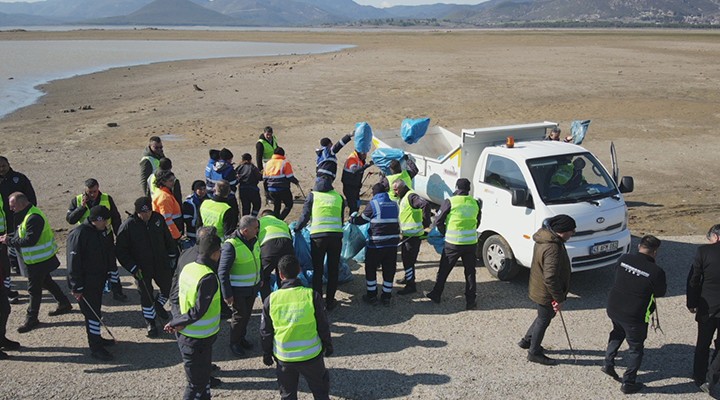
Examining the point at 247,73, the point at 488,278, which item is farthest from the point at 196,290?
the point at 247,73

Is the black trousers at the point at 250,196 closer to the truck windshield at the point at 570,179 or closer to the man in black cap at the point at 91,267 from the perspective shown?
the man in black cap at the point at 91,267

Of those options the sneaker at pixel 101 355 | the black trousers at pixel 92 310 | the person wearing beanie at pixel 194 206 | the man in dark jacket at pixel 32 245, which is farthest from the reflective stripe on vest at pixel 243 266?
the man in dark jacket at pixel 32 245

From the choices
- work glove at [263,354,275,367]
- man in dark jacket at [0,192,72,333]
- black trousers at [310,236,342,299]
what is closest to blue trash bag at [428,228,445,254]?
black trousers at [310,236,342,299]

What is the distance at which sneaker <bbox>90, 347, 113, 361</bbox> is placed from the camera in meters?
6.78

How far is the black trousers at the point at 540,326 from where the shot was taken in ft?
21.2

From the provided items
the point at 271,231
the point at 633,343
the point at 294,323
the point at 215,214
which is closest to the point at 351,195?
the point at 215,214

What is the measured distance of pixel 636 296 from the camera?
19.2 ft

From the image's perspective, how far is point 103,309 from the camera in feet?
26.7

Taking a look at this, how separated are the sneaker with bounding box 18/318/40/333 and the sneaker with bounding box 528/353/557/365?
20.6ft

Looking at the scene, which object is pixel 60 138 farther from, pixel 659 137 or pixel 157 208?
pixel 659 137

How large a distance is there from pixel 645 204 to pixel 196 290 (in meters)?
10.8

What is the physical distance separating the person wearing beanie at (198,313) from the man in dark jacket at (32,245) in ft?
9.32

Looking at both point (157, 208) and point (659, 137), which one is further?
point (659, 137)

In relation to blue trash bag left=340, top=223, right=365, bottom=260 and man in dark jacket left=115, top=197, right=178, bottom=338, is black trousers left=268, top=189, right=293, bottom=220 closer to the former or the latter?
blue trash bag left=340, top=223, right=365, bottom=260
